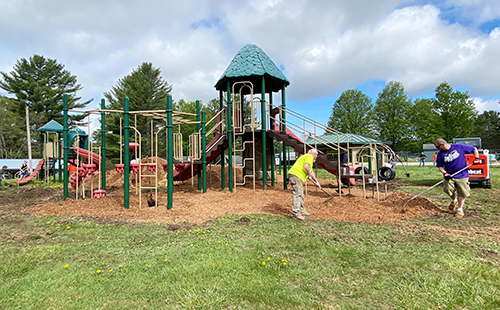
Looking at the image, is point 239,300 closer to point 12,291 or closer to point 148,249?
point 148,249

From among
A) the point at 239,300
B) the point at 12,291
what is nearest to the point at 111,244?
the point at 12,291

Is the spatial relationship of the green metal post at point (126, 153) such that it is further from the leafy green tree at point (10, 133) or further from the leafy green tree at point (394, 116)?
the leafy green tree at point (394, 116)

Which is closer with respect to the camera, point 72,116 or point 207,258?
point 207,258

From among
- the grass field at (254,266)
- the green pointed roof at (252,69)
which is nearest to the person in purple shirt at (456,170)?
the grass field at (254,266)

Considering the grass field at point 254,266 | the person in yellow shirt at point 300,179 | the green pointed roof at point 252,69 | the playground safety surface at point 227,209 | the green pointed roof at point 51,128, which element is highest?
the green pointed roof at point 252,69

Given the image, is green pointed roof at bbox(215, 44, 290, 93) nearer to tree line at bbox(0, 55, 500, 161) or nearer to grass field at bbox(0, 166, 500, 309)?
grass field at bbox(0, 166, 500, 309)

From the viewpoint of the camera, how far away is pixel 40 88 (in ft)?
121

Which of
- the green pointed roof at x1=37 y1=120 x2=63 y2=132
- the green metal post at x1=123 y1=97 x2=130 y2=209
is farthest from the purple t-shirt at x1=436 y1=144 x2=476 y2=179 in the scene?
the green pointed roof at x1=37 y1=120 x2=63 y2=132

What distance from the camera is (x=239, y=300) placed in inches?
112

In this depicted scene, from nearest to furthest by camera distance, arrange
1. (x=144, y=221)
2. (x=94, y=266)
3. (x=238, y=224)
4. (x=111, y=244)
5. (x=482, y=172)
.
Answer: (x=94, y=266)
(x=111, y=244)
(x=238, y=224)
(x=144, y=221)
(x=482, y=172)

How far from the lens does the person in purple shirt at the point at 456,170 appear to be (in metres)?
6.45

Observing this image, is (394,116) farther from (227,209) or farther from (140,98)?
(227,209)

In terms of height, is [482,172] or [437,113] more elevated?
[437,113]

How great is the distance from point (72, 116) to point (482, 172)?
43.2 metres
